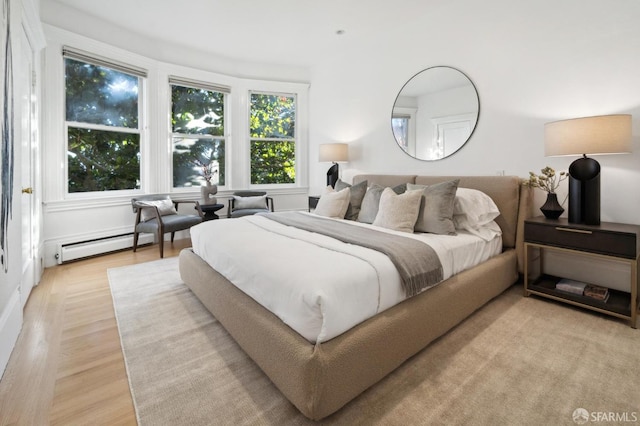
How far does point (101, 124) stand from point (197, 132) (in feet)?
4.30

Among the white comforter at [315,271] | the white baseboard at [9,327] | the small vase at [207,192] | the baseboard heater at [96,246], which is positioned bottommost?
the white baseboard at [9,327]


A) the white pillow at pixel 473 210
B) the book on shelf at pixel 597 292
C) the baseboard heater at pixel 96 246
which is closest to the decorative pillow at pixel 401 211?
the white pillow at pixel 473 210

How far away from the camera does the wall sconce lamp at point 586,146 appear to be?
85.1 inches

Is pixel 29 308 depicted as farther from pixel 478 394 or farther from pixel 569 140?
pixel 569 140

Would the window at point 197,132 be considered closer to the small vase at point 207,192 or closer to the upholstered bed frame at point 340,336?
the small vase at point 207,192

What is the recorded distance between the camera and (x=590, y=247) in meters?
2.24

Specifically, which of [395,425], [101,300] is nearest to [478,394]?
[395,425]

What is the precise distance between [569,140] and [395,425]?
7.68ft

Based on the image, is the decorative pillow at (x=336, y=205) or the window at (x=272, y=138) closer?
the decorative pillow at (x=336, y=205)

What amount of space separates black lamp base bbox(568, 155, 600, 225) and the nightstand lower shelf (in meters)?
0.58

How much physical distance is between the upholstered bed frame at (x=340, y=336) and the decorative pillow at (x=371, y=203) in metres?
1.02

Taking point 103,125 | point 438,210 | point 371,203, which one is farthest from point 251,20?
point 438,210

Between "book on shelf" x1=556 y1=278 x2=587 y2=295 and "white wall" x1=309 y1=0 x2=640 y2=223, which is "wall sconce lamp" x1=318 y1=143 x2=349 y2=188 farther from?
"book on shelf" x1=556 y1=278 x2=587 y2=295

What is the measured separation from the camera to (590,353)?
6.00 ft
